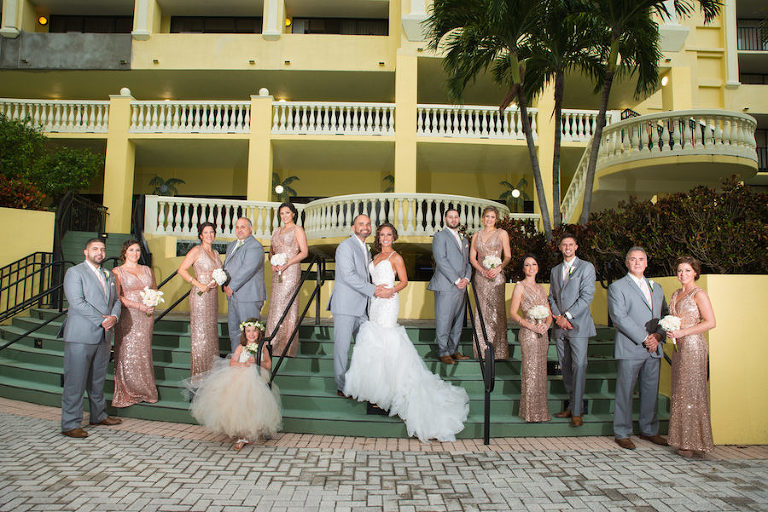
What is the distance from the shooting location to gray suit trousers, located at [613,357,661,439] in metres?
4.79

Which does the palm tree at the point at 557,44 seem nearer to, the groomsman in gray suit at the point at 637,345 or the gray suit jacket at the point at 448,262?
the gray suit jacket at the point at 448,262

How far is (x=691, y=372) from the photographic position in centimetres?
450

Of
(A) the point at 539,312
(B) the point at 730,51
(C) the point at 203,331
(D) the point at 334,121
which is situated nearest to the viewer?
(A) the point at 539,312

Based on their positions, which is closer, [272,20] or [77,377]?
[77,377]

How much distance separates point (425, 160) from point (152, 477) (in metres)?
13.4

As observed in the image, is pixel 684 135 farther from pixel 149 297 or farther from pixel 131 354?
pixel 131 354

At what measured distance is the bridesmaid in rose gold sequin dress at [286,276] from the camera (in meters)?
6.02

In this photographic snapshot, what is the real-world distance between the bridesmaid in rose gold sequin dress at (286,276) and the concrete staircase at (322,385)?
299 mm


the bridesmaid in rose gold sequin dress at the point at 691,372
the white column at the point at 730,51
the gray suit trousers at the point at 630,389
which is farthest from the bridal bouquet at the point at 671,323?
the white column at the point at 730,51

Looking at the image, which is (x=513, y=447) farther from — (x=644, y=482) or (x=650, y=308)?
(x=650, y=308)

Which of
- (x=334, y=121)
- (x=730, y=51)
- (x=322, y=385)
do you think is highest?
(x=730, y=51)

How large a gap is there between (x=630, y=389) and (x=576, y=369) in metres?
0.51

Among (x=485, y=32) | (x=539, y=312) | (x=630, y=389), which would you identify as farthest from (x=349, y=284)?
(x=485, y=32)

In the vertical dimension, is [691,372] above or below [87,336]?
below
